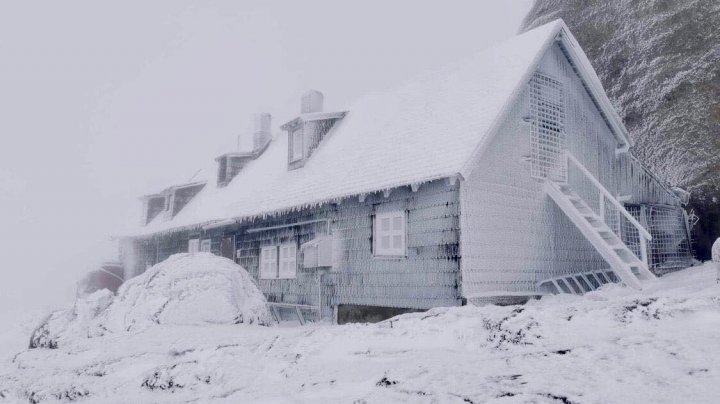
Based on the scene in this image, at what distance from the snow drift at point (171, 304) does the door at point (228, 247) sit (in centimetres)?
736

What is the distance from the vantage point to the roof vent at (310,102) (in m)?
22.3

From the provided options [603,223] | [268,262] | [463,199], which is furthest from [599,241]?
[268,262]

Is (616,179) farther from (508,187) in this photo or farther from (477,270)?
(477,270)

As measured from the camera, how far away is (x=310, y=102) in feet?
73.4

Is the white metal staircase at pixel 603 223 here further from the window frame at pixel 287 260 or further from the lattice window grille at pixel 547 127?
the window frame at pixel 287 260

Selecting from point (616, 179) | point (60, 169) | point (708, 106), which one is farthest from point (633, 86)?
point (60, 169)

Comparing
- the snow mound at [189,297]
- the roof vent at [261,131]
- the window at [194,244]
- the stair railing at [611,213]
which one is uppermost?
the roof vent at [261,131]

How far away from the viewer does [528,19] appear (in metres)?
33.4

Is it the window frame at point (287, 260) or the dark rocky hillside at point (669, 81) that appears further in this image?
the dark rocky hillside at point (669, 81)

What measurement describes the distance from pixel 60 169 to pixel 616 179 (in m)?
163

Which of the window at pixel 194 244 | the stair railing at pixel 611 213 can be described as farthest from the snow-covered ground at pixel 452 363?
the window at pixel 194 244

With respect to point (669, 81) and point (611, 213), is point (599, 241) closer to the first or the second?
point (611, 213)

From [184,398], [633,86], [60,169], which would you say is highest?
[60,169]

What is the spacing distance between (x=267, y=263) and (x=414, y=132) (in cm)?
687
